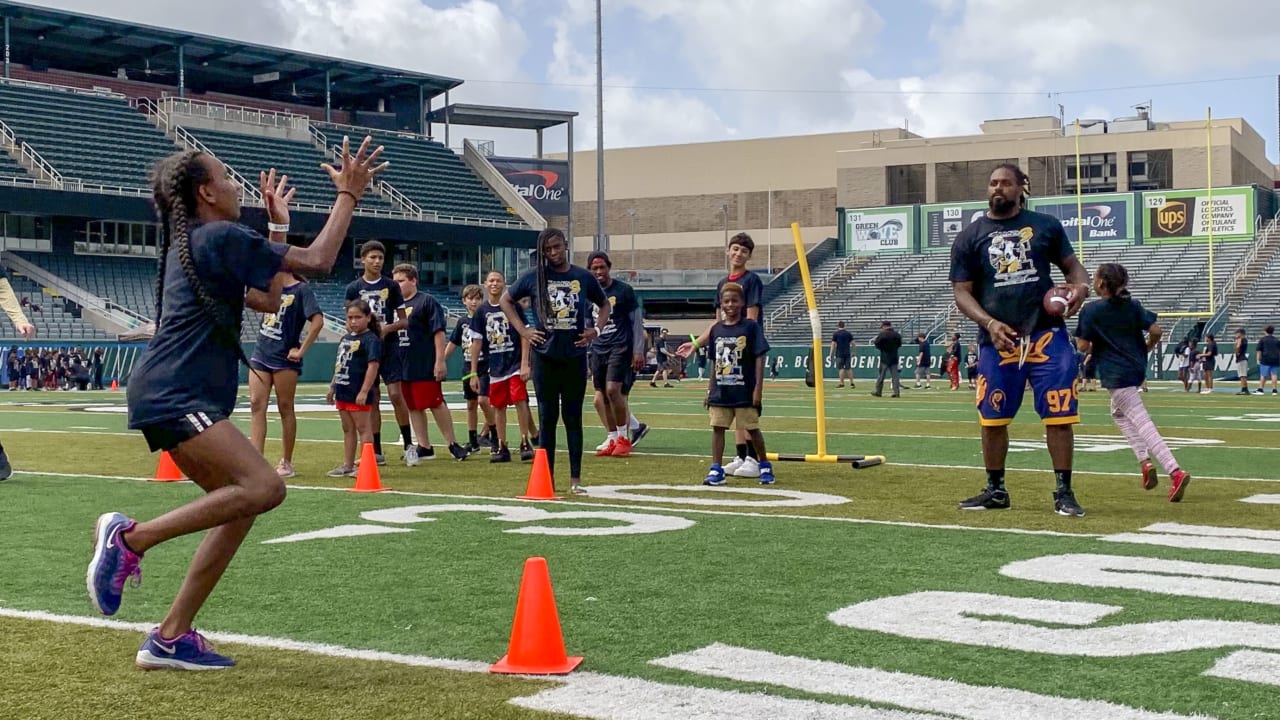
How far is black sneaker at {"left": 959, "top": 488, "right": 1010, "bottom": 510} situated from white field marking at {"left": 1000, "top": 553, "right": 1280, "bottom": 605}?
1907mm

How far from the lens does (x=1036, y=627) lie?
5.11m

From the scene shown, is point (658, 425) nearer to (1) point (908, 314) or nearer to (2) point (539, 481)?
(2) point (539, 481)

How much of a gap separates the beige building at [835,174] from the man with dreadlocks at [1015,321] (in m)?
55.7

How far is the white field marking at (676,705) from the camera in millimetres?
3955

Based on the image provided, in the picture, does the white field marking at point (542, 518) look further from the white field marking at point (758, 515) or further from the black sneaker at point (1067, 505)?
the black sneaker at point (1067, 505)

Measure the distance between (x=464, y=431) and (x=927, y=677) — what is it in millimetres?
13658

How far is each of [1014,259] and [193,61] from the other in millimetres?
56161

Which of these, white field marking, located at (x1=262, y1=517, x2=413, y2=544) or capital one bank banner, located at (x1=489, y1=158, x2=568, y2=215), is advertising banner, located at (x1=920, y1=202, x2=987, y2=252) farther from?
white field marking, located at (x1=262, y1=517, x2=413, y2=544)

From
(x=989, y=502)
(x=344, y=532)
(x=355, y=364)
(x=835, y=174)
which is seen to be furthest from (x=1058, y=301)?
(x=835, y=174)

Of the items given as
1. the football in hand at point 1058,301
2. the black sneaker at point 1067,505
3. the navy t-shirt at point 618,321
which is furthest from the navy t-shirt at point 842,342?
the football in hand at point 1058,301

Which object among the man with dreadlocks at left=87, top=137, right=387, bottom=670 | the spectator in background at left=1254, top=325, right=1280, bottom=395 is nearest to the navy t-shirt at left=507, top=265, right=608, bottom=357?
the man with dreadlocks at left=87, top=137, right=387, bottom=670

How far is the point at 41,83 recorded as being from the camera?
5422 cm

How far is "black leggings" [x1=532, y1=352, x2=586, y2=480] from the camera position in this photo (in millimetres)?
9836

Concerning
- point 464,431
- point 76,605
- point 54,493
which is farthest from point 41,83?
point 76,605
